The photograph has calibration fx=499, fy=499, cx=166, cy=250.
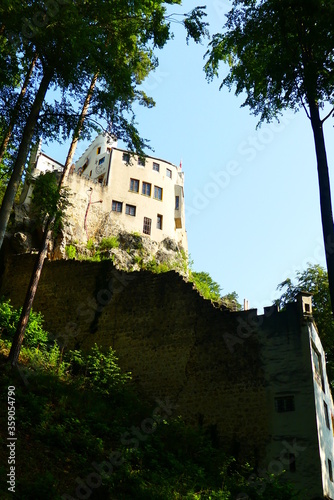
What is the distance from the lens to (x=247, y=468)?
1505cm

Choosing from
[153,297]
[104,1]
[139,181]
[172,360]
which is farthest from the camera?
[139,181]

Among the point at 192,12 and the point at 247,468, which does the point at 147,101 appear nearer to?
the point at 192,12

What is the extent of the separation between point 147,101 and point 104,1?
3.99 metres

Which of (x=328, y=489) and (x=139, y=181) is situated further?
(x=139, y=181)

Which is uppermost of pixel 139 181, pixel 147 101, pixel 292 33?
pixel 139 181

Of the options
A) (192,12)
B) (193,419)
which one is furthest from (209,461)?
(192,12)

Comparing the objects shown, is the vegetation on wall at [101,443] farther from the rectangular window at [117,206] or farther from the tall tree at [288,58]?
the rectangular window at [117,206]

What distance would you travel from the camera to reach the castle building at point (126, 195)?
36125 mm

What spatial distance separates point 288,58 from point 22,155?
301 inches

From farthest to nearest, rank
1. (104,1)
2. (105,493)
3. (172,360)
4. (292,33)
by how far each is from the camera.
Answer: (172,360), (104,1), (292,33), (105,493)

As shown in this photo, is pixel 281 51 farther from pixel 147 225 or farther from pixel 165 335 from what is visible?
pixel 147 225

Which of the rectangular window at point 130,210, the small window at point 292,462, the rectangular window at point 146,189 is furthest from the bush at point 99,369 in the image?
the rectangular window at point 146,189
